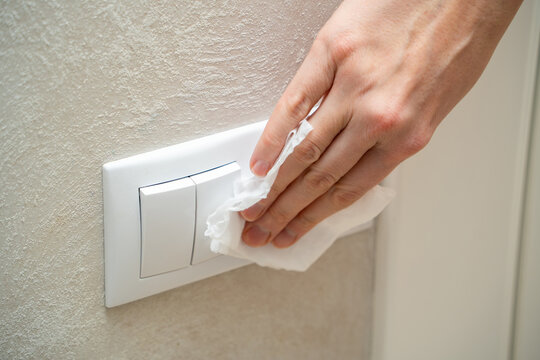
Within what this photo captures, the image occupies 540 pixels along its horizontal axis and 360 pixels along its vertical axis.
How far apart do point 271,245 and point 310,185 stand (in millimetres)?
86

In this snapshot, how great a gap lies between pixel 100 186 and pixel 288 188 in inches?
6.1

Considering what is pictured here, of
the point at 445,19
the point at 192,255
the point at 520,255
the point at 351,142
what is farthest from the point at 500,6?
the point at 520,255

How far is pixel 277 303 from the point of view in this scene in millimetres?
539

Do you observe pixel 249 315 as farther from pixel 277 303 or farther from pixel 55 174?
pixel 55 174

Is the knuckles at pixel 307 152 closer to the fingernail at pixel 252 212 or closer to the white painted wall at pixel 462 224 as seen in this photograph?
the fingernail at pixel 252 212

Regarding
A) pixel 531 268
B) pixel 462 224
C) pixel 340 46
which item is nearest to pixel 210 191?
pixel 340 46

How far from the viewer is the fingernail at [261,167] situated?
1.34 ft

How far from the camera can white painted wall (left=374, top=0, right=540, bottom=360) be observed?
583 mm

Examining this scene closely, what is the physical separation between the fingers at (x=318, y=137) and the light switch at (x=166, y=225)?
0.26ft

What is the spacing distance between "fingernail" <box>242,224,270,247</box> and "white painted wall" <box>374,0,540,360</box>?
184 millimetres

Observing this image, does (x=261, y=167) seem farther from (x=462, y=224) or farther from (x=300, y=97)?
(x=462, y=224)

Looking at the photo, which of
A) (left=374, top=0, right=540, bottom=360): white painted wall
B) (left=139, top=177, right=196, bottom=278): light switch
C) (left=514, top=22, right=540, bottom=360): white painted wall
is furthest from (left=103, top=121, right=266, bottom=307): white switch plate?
(left=514, top=22, right=540, bottom=360): white painted wall

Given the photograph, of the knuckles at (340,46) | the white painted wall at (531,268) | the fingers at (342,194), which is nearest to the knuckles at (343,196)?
the fingers at (342,194)

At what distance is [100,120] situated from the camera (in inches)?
14.3
